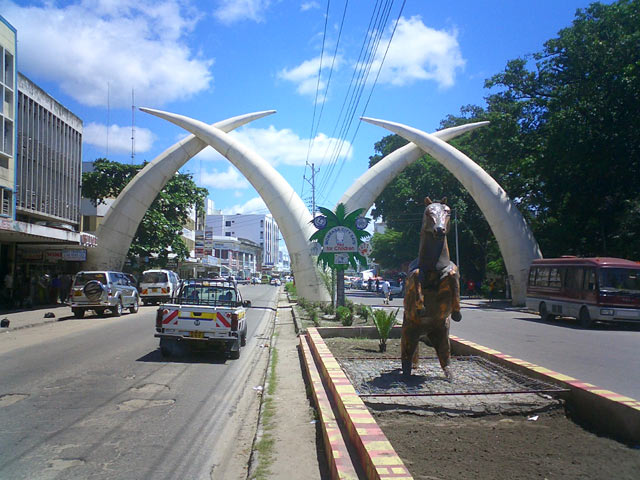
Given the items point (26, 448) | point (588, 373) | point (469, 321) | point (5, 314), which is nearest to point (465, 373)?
point (588, 373)

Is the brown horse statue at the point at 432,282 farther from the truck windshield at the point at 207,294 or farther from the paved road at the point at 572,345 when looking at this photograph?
the truck windshield at the point at 207,294

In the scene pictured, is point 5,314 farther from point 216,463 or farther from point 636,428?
point 636,428

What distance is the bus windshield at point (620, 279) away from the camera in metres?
18.6

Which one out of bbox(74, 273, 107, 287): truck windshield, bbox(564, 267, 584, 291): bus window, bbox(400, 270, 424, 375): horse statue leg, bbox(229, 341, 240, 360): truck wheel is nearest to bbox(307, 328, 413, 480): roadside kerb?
bbox(400, 270, 424, 375): horse statue leg

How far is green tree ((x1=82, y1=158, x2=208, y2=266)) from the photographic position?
3675 cm

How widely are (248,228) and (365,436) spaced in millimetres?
130601

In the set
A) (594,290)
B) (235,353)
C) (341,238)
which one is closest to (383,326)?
(235,353)

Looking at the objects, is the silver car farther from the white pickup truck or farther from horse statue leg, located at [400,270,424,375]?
horse statue leg, located at [400,270,424,375]

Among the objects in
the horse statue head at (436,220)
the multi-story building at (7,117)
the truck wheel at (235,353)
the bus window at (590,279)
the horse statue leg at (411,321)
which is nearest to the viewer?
the horse statue head at (436,220)

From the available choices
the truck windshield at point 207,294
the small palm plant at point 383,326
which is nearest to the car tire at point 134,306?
the truck windshield at point 207,294

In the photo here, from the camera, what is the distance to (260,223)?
13388 centimetres

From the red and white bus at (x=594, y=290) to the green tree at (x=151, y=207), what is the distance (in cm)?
2424

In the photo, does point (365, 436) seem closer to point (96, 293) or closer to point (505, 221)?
point (96, 293)

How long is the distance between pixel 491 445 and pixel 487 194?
96.7ft
